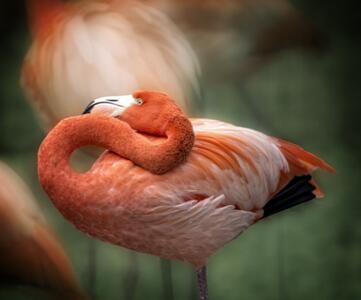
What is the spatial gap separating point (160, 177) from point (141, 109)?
27 centimetres

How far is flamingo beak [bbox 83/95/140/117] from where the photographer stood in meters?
2.35

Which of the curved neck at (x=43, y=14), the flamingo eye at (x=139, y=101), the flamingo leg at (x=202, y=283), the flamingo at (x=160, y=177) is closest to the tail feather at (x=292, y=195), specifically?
the flamingo at (x=160, y=177)

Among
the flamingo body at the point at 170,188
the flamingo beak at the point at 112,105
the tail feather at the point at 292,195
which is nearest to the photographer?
the flamingo body at the point at 170,188

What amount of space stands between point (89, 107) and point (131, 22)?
1.31ft

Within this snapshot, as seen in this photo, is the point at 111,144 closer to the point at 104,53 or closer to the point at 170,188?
the point at 170,188

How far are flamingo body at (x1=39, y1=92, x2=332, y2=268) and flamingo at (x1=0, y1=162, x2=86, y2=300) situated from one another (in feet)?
1.04

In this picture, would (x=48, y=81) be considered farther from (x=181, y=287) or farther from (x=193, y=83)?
(x=181, y=287)

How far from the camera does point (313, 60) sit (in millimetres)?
2500

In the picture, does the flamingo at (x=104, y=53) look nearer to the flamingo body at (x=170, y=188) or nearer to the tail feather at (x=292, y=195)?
the flamingo body at (x=170, y=188)

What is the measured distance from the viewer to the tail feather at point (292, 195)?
8.06ft

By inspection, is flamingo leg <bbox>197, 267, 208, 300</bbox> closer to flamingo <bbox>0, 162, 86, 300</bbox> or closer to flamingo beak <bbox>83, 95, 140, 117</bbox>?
flamingo <bbox>0, 162, 86, 300</bbox>

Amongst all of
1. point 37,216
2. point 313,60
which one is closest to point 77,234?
point 37,216

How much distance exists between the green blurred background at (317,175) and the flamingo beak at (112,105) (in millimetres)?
300

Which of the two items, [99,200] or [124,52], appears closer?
[99,200]
